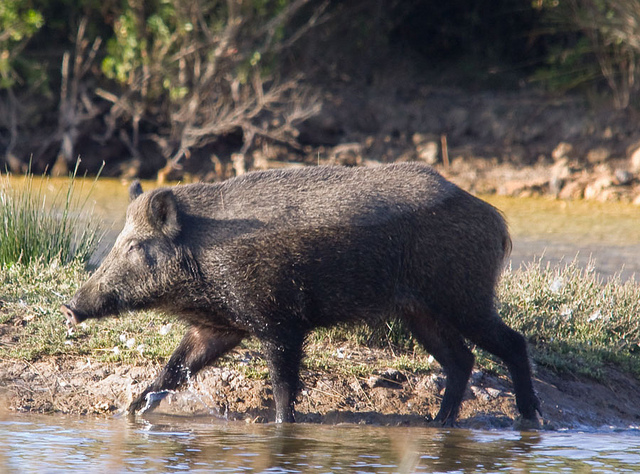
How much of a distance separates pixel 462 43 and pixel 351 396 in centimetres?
1388

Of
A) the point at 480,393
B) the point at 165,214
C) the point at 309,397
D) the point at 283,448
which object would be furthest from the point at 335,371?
the point at 165,214

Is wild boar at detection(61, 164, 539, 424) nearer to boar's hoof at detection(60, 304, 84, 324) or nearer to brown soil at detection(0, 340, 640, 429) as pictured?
boar's hoof at detection(60, 304, 84, 324)

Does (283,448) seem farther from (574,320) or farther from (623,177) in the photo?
(623,177)

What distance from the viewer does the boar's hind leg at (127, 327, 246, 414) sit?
542cm

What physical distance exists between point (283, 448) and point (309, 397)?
36.9 inches

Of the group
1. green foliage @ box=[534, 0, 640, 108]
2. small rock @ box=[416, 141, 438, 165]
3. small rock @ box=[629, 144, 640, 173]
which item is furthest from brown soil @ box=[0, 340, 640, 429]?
green foliage @ box=[534, 0, 640, 108]

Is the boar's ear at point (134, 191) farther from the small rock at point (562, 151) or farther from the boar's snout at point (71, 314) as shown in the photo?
the small rock at point (562, 151)

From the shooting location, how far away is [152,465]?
13.9ft

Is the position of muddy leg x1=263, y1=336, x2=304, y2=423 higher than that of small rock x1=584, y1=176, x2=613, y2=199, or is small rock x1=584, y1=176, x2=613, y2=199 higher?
small rock x1=584, y1=176, x2=613, y2=199

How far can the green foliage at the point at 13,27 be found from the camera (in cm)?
1425

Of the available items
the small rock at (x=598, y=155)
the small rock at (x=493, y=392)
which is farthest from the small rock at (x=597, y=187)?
the small rock at (x=493, y=392)

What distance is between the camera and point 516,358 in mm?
5539

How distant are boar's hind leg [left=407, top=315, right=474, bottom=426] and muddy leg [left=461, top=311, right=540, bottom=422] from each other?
15 centimetres

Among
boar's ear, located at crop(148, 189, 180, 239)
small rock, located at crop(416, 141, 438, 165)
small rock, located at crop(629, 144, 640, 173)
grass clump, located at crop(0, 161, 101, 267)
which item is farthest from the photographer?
small rock, located at crop(416, 141, 438, 165)
